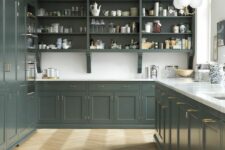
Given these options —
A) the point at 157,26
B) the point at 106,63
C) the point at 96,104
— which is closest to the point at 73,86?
the point at 96,104

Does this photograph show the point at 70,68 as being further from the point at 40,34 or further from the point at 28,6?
the point at 28,6

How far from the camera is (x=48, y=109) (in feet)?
23.7

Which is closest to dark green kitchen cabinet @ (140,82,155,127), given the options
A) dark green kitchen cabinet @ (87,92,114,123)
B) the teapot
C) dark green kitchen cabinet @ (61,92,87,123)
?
dark green kitchen cabinet @ (87,92,114,123)

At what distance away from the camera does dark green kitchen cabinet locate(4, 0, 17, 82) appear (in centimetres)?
493

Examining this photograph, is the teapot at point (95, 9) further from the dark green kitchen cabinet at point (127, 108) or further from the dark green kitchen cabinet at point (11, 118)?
the dark green kitchen cabinet at point (11, 118)

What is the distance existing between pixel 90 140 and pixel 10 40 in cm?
→ 201

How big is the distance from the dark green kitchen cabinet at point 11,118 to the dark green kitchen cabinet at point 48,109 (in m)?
1.78

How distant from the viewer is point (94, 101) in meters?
7.25

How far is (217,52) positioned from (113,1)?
94.1 inches

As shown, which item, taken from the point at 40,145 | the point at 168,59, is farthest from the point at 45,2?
the point at 40,145

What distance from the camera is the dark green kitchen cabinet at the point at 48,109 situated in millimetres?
7227

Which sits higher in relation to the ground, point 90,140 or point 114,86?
point 114,86

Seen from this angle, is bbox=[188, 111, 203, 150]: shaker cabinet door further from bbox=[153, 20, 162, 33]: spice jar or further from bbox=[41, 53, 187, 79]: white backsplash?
bbox=[41, 53, 187, 79]: white backsplash

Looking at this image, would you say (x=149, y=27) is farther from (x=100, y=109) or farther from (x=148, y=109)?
(x=100, y=109)
